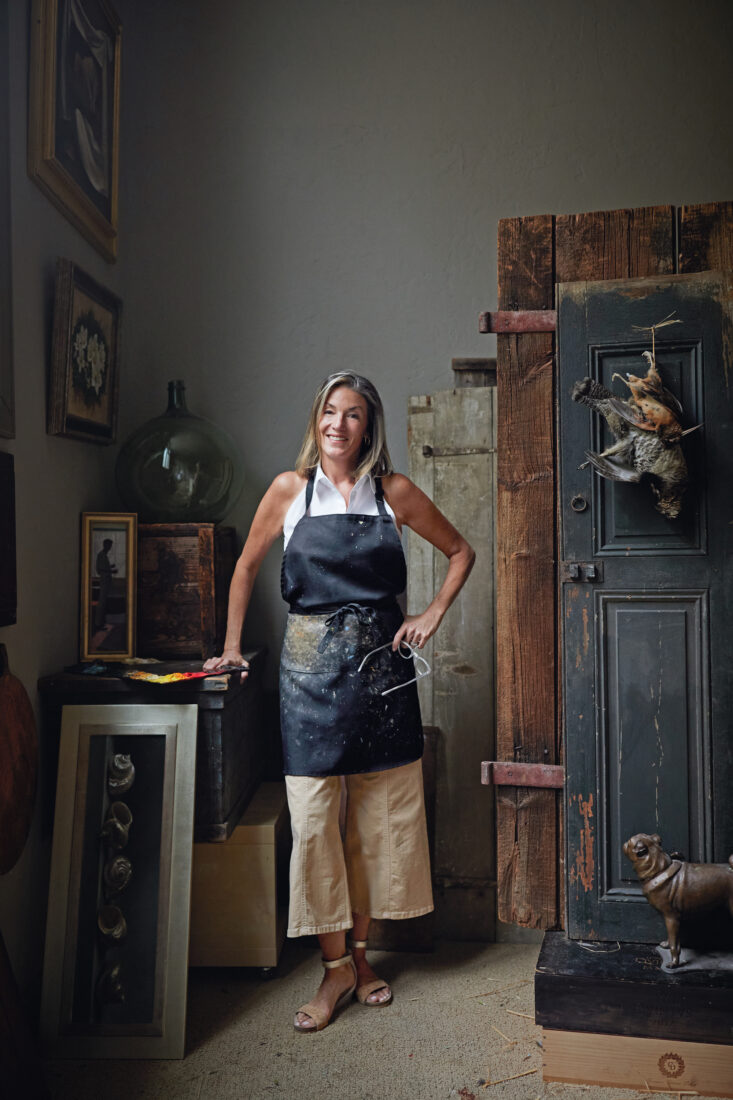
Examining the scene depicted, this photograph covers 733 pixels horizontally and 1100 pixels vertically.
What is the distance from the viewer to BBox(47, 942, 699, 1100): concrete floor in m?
2.00

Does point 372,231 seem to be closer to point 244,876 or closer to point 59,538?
point 59,538

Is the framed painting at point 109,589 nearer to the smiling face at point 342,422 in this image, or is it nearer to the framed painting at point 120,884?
the framed painting at point 120,884

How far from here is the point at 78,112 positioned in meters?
2.61

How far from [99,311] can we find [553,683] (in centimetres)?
180

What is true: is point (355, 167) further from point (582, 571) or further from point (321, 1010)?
point (321, 1010)

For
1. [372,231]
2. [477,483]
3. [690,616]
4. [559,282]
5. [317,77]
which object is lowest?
[690,616]

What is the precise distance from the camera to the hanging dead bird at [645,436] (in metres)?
2.07

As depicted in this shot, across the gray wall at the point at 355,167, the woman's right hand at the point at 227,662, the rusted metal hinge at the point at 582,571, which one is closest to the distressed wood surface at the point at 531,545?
the rusted metal hinge at the point at 582,571

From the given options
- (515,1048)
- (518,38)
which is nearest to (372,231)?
(518,38)

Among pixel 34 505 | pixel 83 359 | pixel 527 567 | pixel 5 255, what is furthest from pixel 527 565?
pixel 5 255

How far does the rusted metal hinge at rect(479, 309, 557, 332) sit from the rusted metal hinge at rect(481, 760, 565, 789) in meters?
1.18

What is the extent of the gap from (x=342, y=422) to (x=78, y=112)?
129 cm

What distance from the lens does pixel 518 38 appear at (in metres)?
3.00

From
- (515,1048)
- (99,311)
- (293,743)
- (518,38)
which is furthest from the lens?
(518,38)
